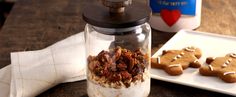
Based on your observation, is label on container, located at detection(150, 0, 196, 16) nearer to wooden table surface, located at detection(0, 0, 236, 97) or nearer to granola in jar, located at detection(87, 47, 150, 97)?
wooden table surface, located at detection(0, 0, 236, 97)

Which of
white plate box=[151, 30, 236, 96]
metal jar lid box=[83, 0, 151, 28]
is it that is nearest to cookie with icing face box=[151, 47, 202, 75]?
white plate box=[151, 30, 236, 96]

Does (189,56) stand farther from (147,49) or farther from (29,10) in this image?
(29,10)

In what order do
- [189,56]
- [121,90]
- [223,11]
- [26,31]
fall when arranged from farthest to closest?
[223,11] → [26,31] → [189,56] → [121,90]

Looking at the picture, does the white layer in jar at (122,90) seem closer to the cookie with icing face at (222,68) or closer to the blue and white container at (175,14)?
A: the cookie with icing face at (222,68)

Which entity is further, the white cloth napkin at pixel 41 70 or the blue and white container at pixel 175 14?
the blue and white container at pixel 175 14

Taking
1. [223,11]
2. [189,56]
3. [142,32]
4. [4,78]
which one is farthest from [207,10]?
[4,78]

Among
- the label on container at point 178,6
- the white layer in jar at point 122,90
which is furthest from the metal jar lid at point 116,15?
the label on container at point 178,6
